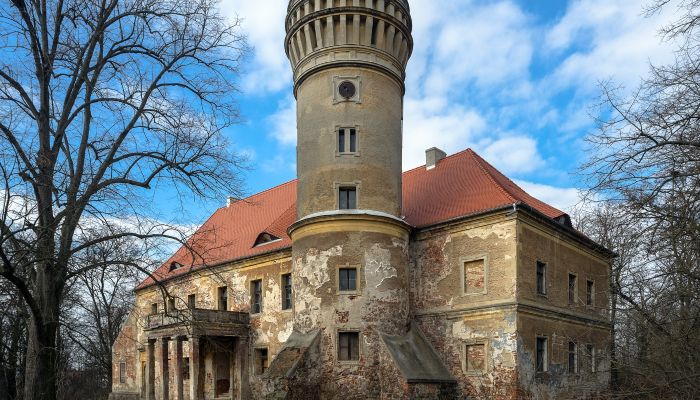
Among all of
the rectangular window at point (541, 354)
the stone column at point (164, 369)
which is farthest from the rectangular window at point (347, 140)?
the stone column at point (164, 369)

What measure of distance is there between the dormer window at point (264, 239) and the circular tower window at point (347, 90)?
8.10m

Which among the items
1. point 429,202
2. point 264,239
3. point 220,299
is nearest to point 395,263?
point 429,202

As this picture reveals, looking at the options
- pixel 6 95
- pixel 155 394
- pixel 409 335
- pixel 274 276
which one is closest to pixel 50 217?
pixel 6 95

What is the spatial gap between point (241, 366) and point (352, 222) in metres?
10.3

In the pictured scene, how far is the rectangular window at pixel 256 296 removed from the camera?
25.6 m

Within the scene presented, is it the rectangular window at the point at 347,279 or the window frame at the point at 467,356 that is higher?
the rectangular window at the point at 347,279

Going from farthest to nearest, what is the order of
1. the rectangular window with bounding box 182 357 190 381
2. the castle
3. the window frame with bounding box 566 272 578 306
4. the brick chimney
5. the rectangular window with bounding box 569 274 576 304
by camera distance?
the rectangular window with bounding box 182 357 190 381
the brick chimney
the rectangular window with bounding box 569 274 576 304
the window frame with bounding box 566 272 578 306
the castle

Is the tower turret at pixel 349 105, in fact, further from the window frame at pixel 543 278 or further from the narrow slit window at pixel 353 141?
the window frame at pixel 543 278

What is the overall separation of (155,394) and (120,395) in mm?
5296

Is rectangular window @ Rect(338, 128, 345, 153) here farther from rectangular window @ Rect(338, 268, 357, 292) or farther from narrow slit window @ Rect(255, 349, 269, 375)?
narrow slit window @ Rect(255, 349, 269, 375)

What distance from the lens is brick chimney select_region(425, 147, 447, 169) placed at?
2486cm

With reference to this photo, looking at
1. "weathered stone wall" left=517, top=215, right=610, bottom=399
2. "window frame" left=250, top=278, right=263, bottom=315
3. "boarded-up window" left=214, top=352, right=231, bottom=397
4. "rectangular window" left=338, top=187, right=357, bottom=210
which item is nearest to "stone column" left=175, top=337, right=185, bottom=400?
"boarded-up window" left=214, top=352, right=231, bottom=397

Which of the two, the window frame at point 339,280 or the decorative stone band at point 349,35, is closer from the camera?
the window frame at point 339,280

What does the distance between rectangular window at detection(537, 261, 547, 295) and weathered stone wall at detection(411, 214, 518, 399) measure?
1.96m
